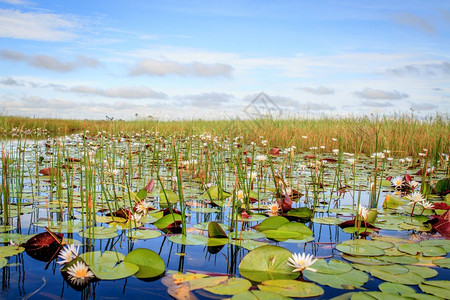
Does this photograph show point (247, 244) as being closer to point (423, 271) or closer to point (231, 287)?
point (231, 287)

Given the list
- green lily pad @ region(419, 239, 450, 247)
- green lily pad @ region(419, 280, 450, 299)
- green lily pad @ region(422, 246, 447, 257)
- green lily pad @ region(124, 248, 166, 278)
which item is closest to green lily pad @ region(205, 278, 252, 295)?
green lily pad @ region(124, 248, 166, 278)

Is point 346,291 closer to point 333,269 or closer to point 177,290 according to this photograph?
point 333,269

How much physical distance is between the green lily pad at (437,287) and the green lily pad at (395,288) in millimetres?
55

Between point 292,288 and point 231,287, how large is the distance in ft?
0.76

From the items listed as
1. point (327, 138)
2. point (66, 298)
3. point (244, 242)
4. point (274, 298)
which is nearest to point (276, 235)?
point (244, 242)

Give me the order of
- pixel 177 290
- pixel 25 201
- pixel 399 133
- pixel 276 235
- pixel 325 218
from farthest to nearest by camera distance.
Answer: pixel 399 133 → pixel 25 201 → pixel 325 218 → pixel 276 235 → pixel 177 290

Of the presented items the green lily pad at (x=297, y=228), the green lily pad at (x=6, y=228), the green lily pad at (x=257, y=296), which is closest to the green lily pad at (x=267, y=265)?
the green lily pad at (x=257, y=296)

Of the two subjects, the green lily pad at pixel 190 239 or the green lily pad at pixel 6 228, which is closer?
the green lily pad at pixel 190 239

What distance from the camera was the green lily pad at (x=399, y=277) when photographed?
1416 millimetres

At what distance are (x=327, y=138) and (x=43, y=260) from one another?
7.48 metres

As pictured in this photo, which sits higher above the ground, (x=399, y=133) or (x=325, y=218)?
(x=399, y=133)

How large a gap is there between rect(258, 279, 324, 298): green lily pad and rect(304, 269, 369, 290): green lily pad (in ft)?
0.18

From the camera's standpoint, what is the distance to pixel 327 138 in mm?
8312

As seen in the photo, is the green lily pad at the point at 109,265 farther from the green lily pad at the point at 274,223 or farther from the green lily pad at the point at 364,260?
the green lily pad at the point at 364,260
